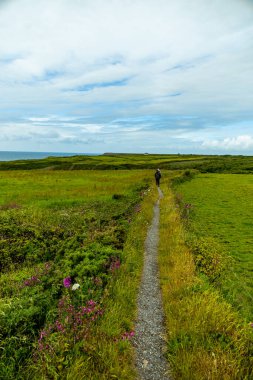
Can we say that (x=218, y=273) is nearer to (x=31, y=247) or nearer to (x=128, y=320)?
(x=128, y=320)

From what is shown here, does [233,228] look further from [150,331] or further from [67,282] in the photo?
[67,282]

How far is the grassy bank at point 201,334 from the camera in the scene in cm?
616

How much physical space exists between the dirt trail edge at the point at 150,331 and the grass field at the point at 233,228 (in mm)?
2919

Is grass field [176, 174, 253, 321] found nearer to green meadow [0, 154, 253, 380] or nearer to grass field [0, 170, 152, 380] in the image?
green meadow [0, 154, 253, 380]

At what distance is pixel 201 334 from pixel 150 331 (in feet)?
4.71

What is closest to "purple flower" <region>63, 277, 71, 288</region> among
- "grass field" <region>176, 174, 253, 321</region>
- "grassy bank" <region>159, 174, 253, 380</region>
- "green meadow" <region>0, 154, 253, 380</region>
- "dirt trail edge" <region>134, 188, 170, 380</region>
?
"green meadow" <region>0, 154, 253, 380</region>

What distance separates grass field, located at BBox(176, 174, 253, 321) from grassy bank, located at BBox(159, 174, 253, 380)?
1.64m

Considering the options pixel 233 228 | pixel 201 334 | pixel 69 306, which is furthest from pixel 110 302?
pixel 233 228

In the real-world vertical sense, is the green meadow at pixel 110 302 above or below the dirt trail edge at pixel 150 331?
above

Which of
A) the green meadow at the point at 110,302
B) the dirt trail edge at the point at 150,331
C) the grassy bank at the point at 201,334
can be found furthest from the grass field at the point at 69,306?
the grassy bank at the point at 201,334

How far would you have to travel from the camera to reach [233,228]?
74.0ft

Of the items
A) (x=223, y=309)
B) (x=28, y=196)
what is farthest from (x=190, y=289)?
(x=28, y=196)

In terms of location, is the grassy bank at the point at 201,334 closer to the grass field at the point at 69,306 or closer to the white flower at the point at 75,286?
the grass field at the point at 69,306

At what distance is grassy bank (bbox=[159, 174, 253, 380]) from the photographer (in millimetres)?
6164
